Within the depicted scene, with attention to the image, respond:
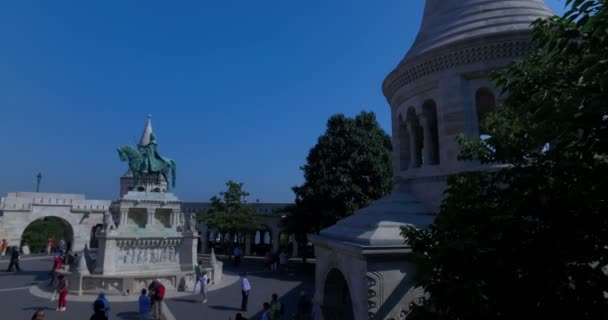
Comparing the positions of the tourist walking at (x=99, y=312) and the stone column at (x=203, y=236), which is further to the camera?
the stone column at (x=203, y=236)

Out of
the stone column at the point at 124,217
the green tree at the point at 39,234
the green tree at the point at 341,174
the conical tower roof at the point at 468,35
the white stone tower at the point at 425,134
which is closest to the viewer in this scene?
the white stone tower at the point at 425,134

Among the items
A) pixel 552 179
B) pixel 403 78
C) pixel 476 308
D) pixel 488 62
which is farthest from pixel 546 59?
pixel 403 78

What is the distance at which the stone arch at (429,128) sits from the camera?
898cm

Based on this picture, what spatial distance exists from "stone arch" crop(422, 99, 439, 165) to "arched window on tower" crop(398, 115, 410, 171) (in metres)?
0.73

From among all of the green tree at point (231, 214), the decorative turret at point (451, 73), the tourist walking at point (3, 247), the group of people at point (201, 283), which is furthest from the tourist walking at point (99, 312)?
the tourist walking at point (3, 247)

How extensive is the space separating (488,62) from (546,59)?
13.6 feet

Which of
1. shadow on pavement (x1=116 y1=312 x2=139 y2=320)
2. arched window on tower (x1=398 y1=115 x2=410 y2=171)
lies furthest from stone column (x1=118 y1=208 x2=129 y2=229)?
arched window on tower (x1=398 y1=115 x2=410 y2=171)

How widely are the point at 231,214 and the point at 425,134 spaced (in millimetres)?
25950

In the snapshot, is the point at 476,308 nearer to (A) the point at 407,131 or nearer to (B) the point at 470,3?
(A) the point at 407,131

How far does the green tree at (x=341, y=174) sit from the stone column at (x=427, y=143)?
1488 cm

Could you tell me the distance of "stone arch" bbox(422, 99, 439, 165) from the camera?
8984 mm

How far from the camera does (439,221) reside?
462cm

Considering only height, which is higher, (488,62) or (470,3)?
(470,3)

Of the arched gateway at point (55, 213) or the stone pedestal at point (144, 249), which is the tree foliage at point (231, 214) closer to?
the stone pedestal at point (144, 249)
